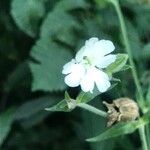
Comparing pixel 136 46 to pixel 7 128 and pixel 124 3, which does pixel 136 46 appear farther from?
pixel 7 128

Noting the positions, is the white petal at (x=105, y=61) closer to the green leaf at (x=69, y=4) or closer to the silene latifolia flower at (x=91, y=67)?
the silene latifolia flower at (x=91, y=67)

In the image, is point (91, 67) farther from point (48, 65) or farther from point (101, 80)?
point (48, 65)

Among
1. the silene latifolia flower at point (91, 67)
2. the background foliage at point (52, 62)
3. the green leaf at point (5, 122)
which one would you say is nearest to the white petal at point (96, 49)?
the silene latifolia flower at point (91, 67)

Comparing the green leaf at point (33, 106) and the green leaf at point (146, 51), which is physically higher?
the green leaf at point (146, 51)

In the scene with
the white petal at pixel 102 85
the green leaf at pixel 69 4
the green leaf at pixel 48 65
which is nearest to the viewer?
the white petal at pixel 102 85

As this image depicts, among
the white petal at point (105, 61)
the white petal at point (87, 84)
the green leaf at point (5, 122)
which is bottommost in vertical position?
the green leaf at point (5, 122)

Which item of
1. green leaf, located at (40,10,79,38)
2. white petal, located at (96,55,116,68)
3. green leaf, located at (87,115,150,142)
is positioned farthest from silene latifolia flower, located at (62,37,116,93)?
green leaf, located at (40,10,79,38)

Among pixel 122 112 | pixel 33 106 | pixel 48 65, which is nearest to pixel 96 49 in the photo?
pixel 122 112
